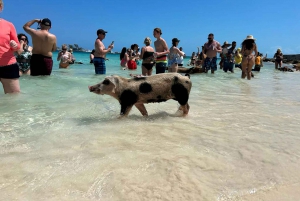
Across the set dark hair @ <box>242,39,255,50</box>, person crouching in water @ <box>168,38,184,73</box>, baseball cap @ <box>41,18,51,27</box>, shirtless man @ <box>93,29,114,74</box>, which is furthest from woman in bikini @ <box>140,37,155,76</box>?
dark hair @ <box>242,39,255,50</box>

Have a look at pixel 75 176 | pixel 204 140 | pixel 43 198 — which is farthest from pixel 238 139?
pixel 43 198

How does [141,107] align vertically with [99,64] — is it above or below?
below

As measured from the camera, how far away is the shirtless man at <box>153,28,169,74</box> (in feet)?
28.8

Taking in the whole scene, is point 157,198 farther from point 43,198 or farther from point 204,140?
point 204,140

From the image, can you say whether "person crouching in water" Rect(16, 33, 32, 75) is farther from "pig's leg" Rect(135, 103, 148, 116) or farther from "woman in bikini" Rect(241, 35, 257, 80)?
"woman in bikini" Rect(241, 35, 257, 80)

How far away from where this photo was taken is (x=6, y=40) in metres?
4.94

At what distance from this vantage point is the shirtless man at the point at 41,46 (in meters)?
7.98

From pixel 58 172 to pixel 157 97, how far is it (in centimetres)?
254

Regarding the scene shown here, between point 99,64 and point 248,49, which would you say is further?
point 248,49

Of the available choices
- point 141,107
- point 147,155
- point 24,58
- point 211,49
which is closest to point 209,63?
point 211,49

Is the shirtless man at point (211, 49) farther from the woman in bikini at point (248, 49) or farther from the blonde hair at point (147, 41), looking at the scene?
the blonde hair at point (147, 41)

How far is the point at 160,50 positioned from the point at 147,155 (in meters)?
6.73

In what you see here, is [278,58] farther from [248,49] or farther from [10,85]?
[10,85]

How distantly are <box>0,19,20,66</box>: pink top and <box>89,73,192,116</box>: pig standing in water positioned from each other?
6.16 ft
